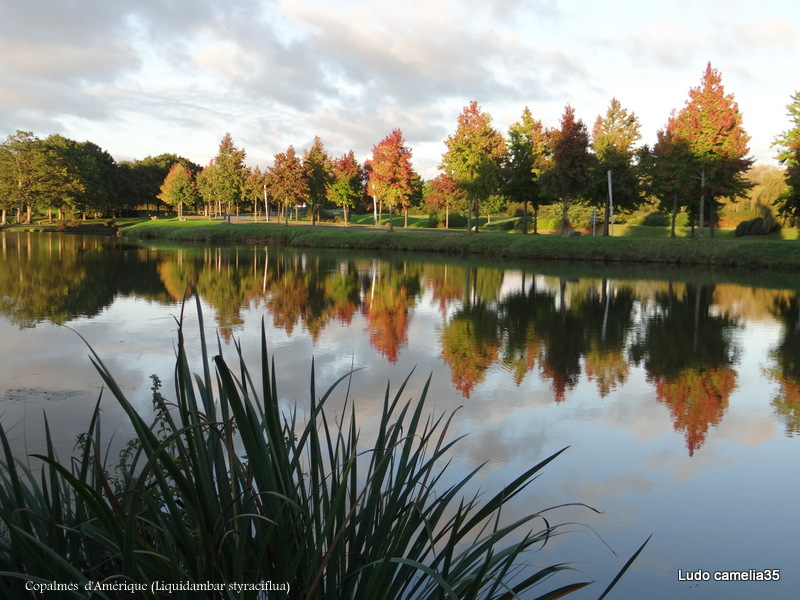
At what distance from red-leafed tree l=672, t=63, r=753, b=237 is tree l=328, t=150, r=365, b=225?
1385 inches

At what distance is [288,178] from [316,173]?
3345mm

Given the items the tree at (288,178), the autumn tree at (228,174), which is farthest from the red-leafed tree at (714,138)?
the autumn tree at (228,174)

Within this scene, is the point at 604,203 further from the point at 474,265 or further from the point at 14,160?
the point at 14,160

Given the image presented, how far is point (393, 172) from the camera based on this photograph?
4888cm

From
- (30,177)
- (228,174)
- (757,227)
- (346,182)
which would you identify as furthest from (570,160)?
(30,177)

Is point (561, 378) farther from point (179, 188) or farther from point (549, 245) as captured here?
point (179, 188)

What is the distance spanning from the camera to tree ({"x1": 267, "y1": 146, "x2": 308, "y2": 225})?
2233 inches

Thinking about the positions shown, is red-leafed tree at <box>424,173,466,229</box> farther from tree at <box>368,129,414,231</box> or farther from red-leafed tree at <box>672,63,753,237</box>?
red-leafed tree at <box>672,63,753,237</box>

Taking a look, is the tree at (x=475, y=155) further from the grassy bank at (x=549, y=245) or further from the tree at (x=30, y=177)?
the tree at (x=30, y=177)

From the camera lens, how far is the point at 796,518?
555cm

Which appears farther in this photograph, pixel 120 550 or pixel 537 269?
pixel 537 269

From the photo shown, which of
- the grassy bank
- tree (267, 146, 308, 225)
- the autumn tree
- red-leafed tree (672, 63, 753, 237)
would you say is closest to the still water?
the grassy bank

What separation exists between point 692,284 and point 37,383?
75.3 ft

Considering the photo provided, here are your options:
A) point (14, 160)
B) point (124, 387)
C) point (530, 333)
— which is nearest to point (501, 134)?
point (530, 333)
